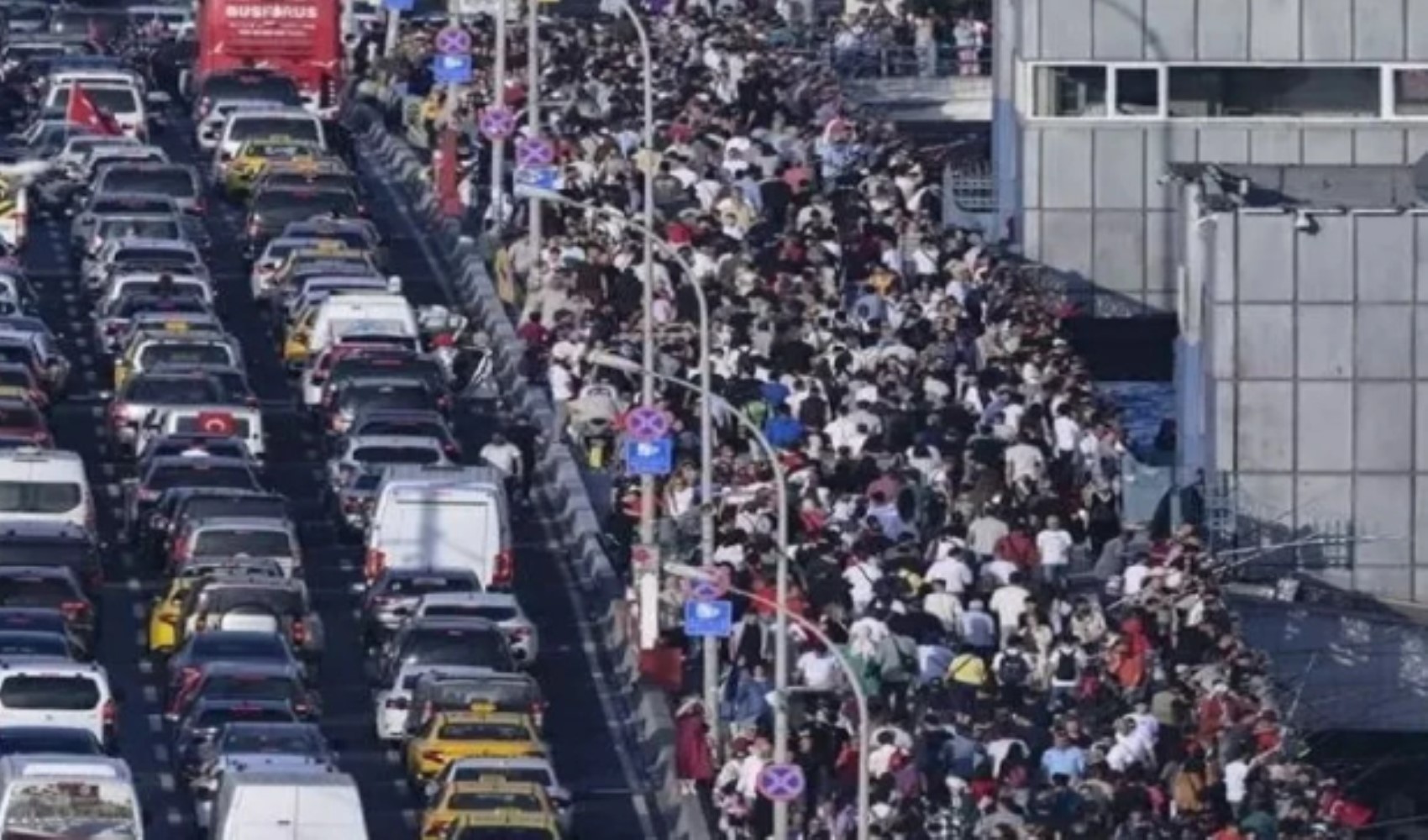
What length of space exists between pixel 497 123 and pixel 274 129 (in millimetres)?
9741

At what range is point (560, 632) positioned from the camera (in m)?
82.6

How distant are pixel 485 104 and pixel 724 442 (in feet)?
86.9

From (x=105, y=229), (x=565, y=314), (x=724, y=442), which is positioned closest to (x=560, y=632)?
(x=724, y=442)

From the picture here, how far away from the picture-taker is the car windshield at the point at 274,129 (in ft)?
366

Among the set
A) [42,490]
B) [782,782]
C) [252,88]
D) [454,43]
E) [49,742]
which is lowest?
[49,742]

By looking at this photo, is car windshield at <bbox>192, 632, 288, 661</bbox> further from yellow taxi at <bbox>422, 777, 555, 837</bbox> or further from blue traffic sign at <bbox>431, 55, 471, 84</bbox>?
blue traffic sign at <bbox>431, 55, 471, 84</bbox>

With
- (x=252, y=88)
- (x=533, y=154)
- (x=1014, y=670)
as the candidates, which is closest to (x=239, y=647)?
(x=1014, y=670)

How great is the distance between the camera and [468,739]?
74375mm

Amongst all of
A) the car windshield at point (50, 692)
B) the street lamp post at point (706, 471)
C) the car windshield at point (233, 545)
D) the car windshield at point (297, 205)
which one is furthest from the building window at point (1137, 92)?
the car windshield at point (50, 692)

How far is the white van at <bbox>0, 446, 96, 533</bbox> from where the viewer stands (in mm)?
83562

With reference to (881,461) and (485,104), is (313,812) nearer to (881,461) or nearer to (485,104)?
(881,461)

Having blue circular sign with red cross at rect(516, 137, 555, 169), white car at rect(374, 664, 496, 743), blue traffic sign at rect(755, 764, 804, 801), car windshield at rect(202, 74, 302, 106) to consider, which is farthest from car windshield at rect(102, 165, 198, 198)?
blue traffic sign at rect(755, 764, 804, 801)

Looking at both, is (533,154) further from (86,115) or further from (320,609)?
(86,115)

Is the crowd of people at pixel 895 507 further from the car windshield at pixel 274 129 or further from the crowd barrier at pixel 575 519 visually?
the car windshield at pixel 274 129
